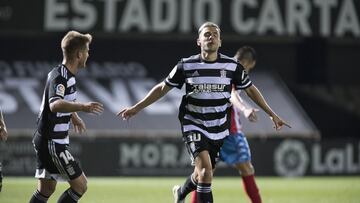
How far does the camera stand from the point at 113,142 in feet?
58.6

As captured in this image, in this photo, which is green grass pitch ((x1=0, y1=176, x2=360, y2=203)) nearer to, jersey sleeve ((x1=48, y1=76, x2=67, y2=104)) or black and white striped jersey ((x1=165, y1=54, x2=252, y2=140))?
black and white striped jersey ((x1=165, y1=54, x2=252, y2=140))

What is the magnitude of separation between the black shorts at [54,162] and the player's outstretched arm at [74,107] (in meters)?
0.43

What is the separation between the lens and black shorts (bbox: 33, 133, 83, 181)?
689 cm

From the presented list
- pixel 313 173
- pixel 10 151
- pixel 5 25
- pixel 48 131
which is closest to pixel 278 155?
pixel 313 173

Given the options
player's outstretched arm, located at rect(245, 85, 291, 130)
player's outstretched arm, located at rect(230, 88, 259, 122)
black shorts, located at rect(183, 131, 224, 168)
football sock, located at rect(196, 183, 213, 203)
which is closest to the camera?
football sock, located at rect(196, 183, 213, 203)

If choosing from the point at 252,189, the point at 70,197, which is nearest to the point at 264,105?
the point at 252,189

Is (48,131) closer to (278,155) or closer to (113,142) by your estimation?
(113,142)

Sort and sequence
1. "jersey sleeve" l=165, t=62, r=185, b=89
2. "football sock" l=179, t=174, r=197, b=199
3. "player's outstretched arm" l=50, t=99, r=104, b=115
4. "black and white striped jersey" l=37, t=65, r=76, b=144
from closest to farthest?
"player's outstretched arm" l=50, t=99, r=104, b=115 < "black and white striped jersey" l=37, t=65, r=76, b=144 < "jersey sleeve" l=165, t=62, r=185, b=89 < "football sock" l=179, t=174, r=197, b=199

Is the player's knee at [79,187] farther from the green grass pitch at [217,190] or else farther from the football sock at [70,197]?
the green grass pitch at [217,190]

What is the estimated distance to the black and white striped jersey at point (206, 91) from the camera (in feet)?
25.1

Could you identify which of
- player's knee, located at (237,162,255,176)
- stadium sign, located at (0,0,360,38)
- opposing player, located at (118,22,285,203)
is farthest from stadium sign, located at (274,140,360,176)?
opposing player, located at (118,22,285,203)

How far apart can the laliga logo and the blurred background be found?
0.9 inches

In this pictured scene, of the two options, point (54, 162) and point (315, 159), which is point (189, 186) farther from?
point (315, 159)

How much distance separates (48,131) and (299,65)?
18.2 meters
